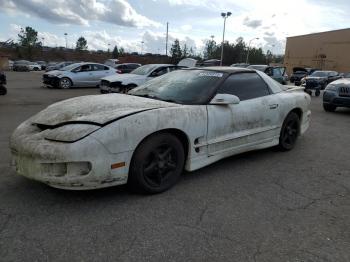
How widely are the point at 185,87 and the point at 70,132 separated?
1.82 metres

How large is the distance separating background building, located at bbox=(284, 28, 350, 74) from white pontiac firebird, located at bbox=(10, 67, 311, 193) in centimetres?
5436

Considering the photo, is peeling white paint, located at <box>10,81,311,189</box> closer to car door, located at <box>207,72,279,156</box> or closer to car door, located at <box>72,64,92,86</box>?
car door, located at <box>207,72,279,156</box>

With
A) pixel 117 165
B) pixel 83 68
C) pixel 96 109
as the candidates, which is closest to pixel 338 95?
pixel 96 109

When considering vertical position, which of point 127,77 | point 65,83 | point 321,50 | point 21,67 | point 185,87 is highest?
point 321,50

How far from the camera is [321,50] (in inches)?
2340

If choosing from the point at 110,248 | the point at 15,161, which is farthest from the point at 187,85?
the point at 110,248

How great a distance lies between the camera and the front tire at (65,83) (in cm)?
1795

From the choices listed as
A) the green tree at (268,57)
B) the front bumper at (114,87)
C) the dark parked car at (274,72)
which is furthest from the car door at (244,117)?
the green tree at (268,57)

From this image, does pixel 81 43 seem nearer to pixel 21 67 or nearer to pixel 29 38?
pixel 29 38

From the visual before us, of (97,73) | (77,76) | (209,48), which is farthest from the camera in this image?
(209,48)

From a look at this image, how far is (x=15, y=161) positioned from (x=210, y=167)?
242cm

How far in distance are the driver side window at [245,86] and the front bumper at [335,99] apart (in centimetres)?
636

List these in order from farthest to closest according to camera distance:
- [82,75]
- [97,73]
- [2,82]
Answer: [97,73] < [82,75] < [2,82]

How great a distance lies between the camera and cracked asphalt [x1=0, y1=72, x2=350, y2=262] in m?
2.76
